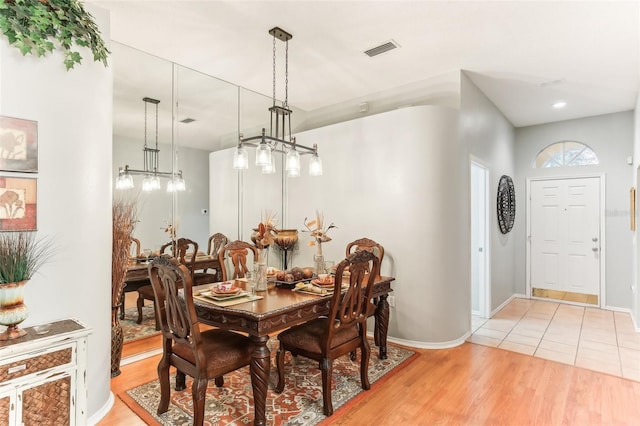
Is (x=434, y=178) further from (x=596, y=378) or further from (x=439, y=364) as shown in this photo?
(x=596, y=378)

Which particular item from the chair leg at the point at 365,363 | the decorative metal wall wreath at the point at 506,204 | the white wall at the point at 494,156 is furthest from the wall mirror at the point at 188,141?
the decorative metal wall wreath at the point at 506,204

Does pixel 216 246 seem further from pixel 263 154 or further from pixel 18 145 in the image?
pixel 18 145

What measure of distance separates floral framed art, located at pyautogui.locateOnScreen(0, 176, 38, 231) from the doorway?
4622mm

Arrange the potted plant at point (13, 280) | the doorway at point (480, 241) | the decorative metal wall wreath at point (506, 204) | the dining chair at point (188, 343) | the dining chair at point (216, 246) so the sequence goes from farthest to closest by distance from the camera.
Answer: the decorative metal wall wreath at point (506, 204)
the doorway at point (480, 241)
the dining chair at point (216, 246)
the dining chair at point (188, 343)
the potted plant at point (13, 280)

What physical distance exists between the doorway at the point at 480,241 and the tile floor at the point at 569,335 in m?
0.26

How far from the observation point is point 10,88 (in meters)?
1.93

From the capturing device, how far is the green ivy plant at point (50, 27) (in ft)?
6.08

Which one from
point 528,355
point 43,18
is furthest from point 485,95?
point 43,18

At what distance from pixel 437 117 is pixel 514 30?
→ 966mm

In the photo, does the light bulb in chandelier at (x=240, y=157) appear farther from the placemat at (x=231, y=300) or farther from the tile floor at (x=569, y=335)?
the tile floor at (x=569, y=335)

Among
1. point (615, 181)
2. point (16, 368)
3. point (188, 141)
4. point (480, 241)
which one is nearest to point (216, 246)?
point (188, 141)

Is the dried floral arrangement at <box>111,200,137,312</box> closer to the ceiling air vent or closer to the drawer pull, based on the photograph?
the drawer pull

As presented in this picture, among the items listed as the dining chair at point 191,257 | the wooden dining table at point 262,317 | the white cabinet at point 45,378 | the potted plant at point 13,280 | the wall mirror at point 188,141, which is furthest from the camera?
the dining chair at point 191,257

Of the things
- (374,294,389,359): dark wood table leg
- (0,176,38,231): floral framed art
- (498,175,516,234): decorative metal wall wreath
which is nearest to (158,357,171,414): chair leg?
(0,176,38,231): floral framed art
